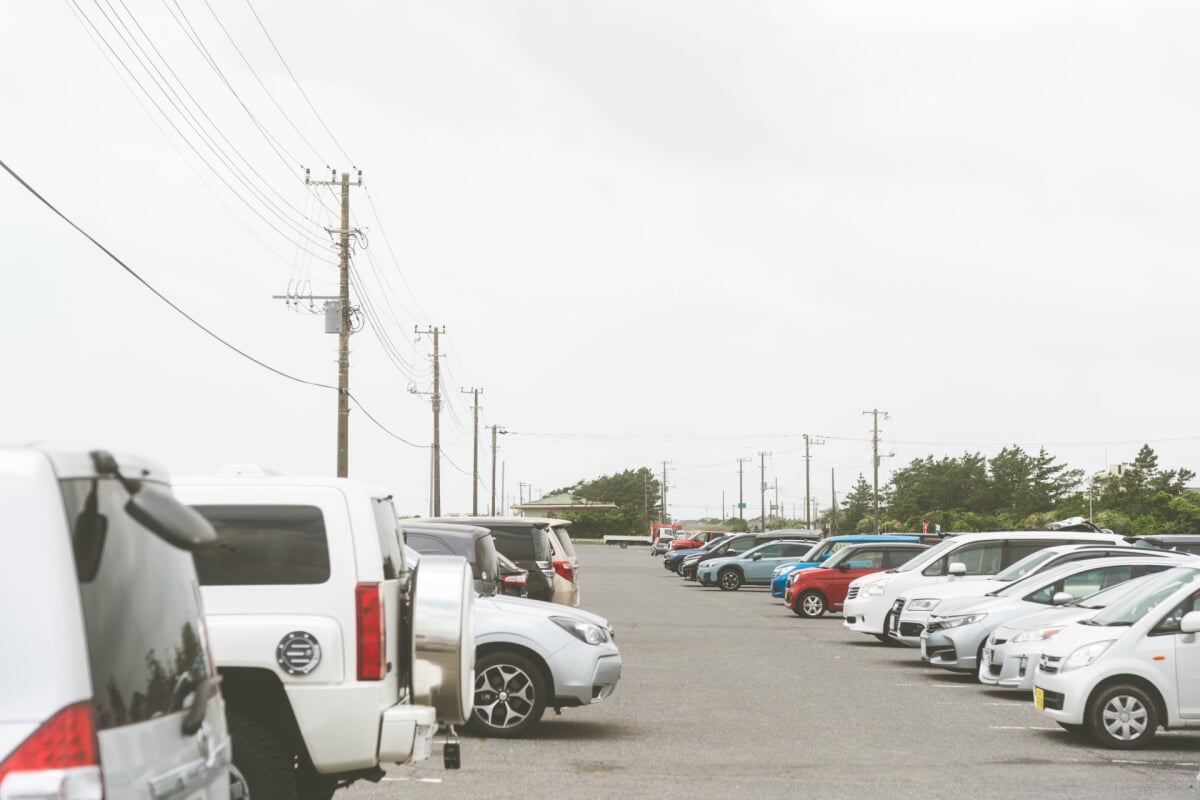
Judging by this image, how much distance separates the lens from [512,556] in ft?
67.1

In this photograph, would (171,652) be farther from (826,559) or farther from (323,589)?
(826,559)

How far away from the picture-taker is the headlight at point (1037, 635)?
14.2m

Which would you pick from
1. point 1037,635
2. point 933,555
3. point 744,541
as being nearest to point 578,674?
point 1037,635

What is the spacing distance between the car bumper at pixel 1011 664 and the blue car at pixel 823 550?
14161 mm

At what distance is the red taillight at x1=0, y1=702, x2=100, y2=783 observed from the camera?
3.26m

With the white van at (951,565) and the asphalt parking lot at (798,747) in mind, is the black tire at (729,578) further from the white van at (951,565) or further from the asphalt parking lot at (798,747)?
the asphalt parking lot at (798,747)

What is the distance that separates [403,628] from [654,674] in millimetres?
10411

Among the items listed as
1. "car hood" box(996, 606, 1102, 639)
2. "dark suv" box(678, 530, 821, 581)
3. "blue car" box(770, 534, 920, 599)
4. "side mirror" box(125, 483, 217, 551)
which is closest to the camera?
"side mirror" box(125, 483, 217, 551)

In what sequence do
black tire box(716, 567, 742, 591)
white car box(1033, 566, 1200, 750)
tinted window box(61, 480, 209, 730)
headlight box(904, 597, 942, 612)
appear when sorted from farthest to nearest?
black tire box(716, 567, 742, 591) < headlight box(904, 597, 942, 612) < white car box(1033, 566, 1200, 750) < tinted window box(61, 480, 209, 730)

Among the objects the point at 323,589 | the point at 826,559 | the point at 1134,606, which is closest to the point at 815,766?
the point at 1134,606

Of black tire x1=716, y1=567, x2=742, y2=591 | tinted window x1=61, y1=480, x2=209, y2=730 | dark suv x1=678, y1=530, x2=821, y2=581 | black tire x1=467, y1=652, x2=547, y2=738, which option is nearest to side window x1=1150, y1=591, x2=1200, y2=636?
black tire x1=467, y1=652, x2=547, y2=738

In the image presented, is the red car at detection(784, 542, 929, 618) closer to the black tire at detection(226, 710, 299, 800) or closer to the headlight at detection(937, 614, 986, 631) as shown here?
the headlight at detection(937, 614, 986, 631)

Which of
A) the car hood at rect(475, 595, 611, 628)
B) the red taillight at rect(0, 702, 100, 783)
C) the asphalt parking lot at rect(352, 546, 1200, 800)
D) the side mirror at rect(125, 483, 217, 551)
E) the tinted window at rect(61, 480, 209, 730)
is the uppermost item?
the side mirror at rect(125, 483, 217, 551)

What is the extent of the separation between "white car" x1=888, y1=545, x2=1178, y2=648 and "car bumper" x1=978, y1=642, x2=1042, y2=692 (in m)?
3.09
